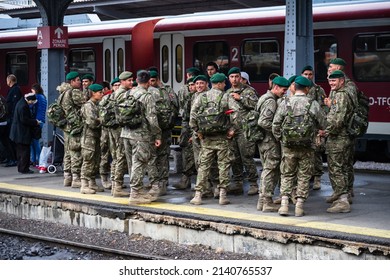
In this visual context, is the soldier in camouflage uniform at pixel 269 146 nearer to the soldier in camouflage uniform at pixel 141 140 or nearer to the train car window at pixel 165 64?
the soldier in camouflage uniform at pixel 141 140

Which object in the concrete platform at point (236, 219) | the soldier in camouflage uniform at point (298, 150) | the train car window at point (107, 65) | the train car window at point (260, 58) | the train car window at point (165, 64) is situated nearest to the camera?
the concrete platform at point (236, 219)

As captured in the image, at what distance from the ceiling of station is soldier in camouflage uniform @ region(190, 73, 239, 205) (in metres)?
14.8

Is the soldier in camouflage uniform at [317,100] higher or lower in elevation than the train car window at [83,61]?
lower

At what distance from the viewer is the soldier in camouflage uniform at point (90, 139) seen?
13.1m

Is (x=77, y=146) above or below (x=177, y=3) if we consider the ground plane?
below

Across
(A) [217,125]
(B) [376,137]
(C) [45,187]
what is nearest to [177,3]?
(B) [376,137]

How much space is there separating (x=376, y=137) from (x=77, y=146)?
595 cm

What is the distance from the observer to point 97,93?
43.2 ft

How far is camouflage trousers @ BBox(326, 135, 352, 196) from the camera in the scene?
10883 mm

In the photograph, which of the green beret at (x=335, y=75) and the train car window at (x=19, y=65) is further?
the train car window at (x=19, y=65)

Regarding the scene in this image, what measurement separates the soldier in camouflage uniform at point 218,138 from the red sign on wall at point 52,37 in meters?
5.24

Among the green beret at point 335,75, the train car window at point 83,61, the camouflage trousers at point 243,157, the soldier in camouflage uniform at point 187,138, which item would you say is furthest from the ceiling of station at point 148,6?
the green beret at point 335,75

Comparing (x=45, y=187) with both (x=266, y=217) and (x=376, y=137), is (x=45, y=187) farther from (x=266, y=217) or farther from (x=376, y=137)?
(x=376, y=137)
